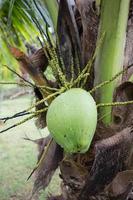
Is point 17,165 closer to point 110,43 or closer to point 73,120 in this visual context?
point 110,43

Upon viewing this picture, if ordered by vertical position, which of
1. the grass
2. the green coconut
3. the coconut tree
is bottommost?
the grass

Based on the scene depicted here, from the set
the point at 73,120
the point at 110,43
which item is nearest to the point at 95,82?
the point at 110,43

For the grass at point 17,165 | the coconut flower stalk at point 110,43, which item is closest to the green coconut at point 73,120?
the coconut flower stalk at point 110,43

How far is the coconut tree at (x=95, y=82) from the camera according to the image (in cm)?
127

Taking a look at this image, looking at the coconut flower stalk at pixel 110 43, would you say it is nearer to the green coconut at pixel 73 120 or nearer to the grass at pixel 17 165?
the green coconut at pixel 73 120

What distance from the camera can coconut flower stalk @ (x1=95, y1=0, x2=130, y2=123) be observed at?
141cm

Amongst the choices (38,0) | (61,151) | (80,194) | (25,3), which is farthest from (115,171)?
(25,3)

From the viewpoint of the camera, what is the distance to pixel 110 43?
55.7 inches

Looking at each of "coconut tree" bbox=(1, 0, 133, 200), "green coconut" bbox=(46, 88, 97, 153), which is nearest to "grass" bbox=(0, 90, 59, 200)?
"coconut tree" bbox=(1, 0, 133, 200)

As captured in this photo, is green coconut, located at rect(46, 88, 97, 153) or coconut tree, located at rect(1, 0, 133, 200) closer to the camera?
green coconut, located at rect(46, 88, 97, 153)

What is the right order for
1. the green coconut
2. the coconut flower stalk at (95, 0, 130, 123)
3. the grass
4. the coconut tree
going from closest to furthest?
1. the green coconut
2. the coconut tree
3. the coconut flower stalk at (95, 0, 130, 123)
4. the grass

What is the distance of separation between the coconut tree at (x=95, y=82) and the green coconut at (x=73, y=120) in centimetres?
19

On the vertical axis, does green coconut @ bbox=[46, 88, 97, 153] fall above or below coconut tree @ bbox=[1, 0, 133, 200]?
above

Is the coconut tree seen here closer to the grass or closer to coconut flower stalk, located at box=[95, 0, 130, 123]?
coconut flower stalk, located at box=[95, 0, 130, 123]
